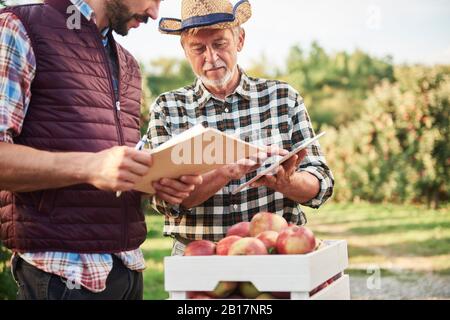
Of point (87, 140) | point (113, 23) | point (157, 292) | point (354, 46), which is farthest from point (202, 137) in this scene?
point (354, 46)

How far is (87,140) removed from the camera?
7.75 ft

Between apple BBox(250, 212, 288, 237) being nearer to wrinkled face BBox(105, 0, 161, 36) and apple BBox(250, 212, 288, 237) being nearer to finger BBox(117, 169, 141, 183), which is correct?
finger BBox(117, 169, 141, 183)

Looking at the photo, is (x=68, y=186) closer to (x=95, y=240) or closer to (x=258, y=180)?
(x=95, y=240)

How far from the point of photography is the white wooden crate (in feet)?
6.82

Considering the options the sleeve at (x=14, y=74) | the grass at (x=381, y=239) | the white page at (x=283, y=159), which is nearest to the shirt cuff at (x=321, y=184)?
the white page at (x=283, y=159)

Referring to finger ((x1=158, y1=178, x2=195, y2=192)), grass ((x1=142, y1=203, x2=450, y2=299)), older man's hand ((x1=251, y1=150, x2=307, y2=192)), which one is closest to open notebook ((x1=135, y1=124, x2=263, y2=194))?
finger ((x1=158, y1=178, x2=195, y2=192))

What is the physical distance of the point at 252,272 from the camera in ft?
6.97

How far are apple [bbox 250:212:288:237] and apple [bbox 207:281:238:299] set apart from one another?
13.9 inches

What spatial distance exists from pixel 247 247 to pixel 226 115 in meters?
1.06

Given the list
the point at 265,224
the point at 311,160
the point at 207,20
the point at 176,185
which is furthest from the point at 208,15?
the point at 265,224

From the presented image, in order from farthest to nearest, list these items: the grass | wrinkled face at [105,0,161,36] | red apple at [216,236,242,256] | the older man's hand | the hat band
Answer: the grass, the hat band, the older man's hand, wrinkled face at [105,0,161,36], red apple at [216,236,242,256]

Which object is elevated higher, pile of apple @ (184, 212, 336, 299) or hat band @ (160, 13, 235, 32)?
hat band @ (160, 13, 235, 32)

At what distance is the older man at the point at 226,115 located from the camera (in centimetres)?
301

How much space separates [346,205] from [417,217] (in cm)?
281
